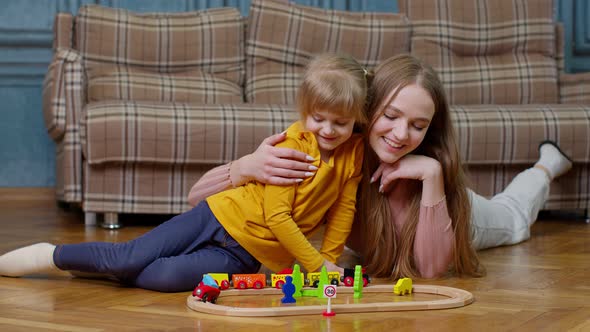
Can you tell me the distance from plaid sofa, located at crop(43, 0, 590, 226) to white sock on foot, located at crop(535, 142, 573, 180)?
60mm

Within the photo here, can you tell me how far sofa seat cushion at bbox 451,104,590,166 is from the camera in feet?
9.75

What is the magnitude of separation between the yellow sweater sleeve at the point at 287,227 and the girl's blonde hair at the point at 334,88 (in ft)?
0.54

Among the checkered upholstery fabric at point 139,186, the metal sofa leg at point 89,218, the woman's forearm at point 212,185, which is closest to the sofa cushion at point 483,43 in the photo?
the checkered upholstery fabric at point 139,186

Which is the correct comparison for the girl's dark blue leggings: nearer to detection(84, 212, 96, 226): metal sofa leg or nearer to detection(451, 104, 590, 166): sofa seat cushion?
detection(84, 212, 96, 226): metal sofa leg

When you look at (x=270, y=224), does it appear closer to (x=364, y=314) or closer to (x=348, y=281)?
(x=348, y=281)

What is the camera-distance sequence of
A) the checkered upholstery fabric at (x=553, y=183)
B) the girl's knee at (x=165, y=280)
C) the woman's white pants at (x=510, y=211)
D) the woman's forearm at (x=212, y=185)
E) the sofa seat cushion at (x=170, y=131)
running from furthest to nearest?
the checkered upholstery fabric at (x=553, y=183) → the sofa seat cushion at (x=170, y=131) → the woman's white pants at (x=510, y=211) → the woman's forearm at (x=212, y=185) → the girl's knee at (x=165, y=280)

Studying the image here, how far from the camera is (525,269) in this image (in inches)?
77.6

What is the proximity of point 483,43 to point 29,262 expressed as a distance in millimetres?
2416

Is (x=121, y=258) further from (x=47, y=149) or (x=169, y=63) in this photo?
(x=47, y=149)

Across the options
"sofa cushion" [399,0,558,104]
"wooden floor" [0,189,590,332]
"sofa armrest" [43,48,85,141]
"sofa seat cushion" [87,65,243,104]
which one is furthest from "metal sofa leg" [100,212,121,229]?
"sofa cushion" [399,0,558,104]

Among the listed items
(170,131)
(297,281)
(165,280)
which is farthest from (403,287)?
(170,131)

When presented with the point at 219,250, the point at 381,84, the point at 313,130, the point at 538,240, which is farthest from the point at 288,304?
the point at 538,240

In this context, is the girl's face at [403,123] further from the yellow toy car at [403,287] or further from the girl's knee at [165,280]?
the girl's knee at [165,280]

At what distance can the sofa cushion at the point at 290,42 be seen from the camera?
3.48 m
